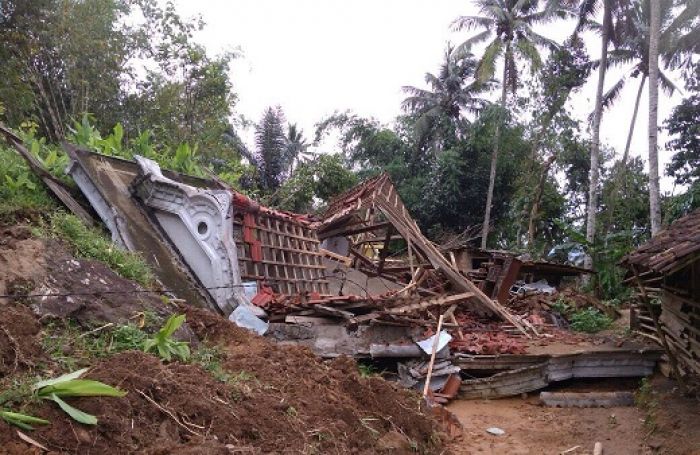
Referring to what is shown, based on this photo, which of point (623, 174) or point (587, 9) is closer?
point (587, 9)

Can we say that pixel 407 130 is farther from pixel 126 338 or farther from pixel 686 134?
pixel 126 338

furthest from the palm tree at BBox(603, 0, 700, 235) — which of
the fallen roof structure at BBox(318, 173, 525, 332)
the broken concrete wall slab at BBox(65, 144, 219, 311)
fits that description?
the broken concrete wall slab at BBox(65, 144, 219, 311)

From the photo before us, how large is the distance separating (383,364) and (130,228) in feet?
12.8

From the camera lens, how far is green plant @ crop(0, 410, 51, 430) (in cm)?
253


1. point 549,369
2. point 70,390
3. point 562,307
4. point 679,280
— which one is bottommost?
point 549,369

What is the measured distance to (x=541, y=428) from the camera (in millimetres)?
6684

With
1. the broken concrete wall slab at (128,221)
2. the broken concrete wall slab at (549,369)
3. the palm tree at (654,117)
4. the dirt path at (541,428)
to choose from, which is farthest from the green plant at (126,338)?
the palm tree at (654,117)

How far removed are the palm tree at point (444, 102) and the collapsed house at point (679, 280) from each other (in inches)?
811

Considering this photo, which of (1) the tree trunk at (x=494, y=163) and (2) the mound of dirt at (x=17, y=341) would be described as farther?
(1) the tree trunk at (x=494, y=163)

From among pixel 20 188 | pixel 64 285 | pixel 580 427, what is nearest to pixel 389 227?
pixel 580 427

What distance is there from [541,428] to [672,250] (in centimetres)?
257

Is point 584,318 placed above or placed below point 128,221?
below

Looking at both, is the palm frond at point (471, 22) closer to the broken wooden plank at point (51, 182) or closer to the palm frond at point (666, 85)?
the palm frond at point (666, 85)

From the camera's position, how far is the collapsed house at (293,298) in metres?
7.10
